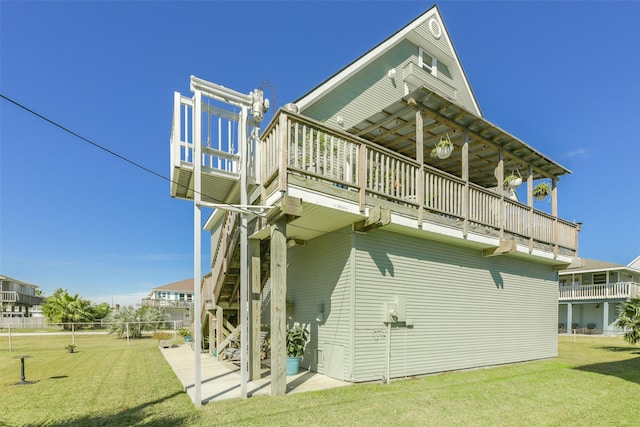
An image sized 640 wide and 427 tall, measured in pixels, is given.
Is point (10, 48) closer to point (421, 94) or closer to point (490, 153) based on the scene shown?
point (421, 94)

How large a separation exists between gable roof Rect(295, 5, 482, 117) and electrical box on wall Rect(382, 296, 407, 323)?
5648 millimetres

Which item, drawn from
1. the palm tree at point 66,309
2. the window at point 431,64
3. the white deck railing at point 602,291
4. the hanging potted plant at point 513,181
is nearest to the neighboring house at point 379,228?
the window at point 431,64

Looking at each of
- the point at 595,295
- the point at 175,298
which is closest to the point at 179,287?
the point at 175,298

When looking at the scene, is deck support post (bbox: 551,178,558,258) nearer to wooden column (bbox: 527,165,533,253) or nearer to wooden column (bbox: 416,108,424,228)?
wooden column (bbox: 527,165,533,253)

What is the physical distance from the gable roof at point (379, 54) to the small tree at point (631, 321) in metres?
11.1

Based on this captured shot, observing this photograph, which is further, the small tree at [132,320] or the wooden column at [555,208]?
the small tree at [132,320]

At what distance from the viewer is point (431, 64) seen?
12727 millimetres

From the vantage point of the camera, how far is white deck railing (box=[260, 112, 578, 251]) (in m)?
6.29

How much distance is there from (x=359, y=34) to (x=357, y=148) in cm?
1032

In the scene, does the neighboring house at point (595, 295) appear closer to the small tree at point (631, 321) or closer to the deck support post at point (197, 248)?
the small tree at point (631, 321)

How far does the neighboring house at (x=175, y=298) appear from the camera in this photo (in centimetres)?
3644

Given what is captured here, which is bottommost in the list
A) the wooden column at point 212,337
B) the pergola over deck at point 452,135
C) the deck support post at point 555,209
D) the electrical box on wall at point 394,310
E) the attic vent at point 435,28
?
the wooden column at point 212,337

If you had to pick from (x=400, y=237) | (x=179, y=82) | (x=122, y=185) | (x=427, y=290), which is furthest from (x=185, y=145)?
(x=122, y=185)

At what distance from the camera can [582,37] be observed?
44.1ft
